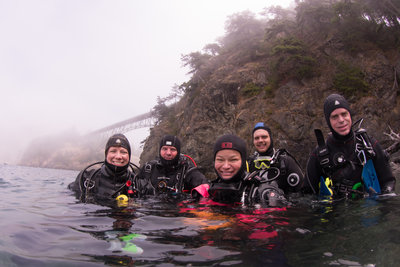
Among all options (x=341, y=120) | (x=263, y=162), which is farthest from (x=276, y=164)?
(x=341, y=120)

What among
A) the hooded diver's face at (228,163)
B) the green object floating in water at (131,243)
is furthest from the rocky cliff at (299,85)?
the green object floating in water at (131,243)

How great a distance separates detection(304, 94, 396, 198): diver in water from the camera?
14.9ft

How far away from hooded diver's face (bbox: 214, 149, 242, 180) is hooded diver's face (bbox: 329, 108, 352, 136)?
216 cm

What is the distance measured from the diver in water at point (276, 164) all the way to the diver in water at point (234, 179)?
1.40m

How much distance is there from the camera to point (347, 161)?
4.74 meters

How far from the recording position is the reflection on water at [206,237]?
1.98 meters

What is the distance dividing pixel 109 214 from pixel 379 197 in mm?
4452

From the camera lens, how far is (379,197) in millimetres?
4340

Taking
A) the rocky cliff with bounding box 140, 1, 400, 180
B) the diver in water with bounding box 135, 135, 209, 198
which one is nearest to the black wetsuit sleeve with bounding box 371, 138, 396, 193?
the diver in water with bounding box 135, 135, 209, 198

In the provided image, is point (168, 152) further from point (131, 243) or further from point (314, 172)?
point (131, 243)

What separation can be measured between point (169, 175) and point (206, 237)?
12.6 feet

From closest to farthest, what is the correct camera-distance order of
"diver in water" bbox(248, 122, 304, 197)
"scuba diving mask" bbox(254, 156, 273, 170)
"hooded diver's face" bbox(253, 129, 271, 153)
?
"diver in water" bbox(248, 122, 304, 197) < "scuba diving mask" bbox(254, 156, 273, 170) < "hooded diver's face" bbox(253, 129, 271, 153)

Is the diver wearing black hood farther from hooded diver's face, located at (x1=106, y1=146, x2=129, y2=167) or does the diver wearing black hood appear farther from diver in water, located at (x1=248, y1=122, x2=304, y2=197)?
hooded diver's face, located at (x1=106, y1=146, x2=129, y2=167)

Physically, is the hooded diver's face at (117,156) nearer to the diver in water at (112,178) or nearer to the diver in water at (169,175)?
the diver in water at (112,178)
